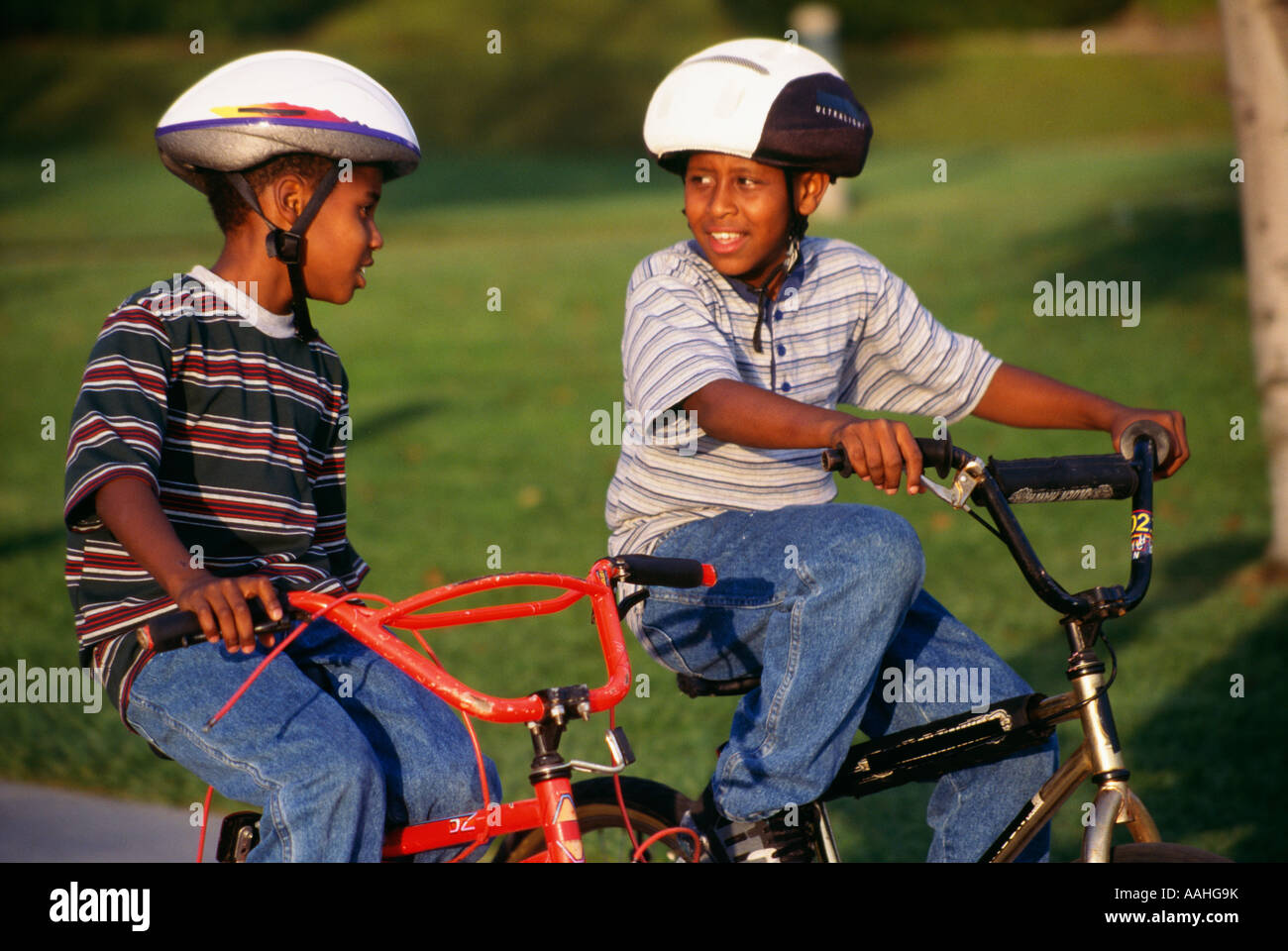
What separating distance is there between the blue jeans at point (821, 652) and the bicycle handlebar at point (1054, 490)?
0.71 ft

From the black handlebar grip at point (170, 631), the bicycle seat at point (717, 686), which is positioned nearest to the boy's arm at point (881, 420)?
the bicycle seat at point (717, 686)

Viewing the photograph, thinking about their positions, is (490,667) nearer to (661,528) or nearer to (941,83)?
(661,528)

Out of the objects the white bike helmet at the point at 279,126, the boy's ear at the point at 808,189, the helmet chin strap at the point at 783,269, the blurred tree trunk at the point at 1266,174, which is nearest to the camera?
the white bike helmet at the point at 279,126

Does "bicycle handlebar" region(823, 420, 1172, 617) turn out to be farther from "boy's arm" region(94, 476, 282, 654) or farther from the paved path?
the paved path

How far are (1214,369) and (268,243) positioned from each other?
10.7 metres

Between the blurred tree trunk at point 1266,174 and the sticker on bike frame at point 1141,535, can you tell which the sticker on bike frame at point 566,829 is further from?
the blurred tree trunk at point 1266,174

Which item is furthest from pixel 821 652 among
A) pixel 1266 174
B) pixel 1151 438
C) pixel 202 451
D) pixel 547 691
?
pixel 1266 174

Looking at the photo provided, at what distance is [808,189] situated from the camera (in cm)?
360

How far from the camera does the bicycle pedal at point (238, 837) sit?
2.98 metres

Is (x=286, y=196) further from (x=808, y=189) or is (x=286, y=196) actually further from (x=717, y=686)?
(x=717, y=686)

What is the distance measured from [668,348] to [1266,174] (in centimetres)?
504

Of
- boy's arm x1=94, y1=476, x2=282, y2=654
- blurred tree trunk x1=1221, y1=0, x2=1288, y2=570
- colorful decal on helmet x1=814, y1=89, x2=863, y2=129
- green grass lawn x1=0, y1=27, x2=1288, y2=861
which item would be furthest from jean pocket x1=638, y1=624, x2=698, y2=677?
blurred tree trunk x1=1221, y1=0, x2=1288, y2=570
